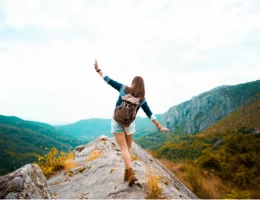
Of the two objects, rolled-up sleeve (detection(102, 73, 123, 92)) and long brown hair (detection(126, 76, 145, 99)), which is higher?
rolled-up sleeve (detection(102, 73, 123, 92))

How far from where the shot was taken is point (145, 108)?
586cm

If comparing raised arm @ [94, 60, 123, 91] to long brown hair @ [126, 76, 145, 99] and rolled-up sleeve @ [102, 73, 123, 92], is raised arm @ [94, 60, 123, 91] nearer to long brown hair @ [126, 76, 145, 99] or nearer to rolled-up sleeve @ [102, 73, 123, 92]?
rolled-up sleeve @ [102, 73, 123, 92]

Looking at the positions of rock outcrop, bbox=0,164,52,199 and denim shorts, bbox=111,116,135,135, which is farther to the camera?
denim shorts, bbox=111,116,135,135

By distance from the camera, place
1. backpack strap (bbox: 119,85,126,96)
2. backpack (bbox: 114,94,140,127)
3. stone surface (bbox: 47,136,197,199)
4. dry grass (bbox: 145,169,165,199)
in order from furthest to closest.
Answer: backpack strap (bbox: 119,85,126,96)
backpack (bbox: 114,94,140,127)
stone surface (bbox: 47,136,197,199)
dry grass (bbox: 145,169,165,199)

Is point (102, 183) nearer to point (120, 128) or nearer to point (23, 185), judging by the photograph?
point (120, 128)

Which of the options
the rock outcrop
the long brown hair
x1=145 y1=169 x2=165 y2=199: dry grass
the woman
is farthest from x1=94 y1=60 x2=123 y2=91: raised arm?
the rock outcrop

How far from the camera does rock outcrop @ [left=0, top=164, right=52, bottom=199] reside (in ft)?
11.4

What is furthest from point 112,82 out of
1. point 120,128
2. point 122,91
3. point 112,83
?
point 120,128

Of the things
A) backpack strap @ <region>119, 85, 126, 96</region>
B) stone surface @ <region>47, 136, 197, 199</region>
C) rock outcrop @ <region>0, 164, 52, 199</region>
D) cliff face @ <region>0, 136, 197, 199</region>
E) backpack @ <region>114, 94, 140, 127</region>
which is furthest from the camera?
backpack strap @ <region>119, 85, 126, 96</region>

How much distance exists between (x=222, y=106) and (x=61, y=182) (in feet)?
692

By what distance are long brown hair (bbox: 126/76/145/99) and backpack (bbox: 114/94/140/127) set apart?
11 centimetres

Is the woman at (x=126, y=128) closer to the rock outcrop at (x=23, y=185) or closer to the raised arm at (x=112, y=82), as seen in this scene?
the raised arm at (x=112, y=82)

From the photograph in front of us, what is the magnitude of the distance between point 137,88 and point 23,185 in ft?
10.4

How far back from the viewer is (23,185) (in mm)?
3574
